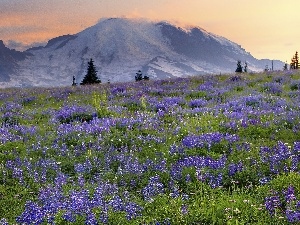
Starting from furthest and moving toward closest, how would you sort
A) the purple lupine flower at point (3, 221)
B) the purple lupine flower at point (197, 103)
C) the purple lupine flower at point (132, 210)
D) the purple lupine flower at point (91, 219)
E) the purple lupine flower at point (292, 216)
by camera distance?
1. the purple lupine flower at point (197, 103)
2. the purple lupine flower at point (132, 210)
3. the purple lupine flower at point (3, 221)
4. the purple lupine flower at point (91, 219)
5. the purple lupine flower at point (292, 216)

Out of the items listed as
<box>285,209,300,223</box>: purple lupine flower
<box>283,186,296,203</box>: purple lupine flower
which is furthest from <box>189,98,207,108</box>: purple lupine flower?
<box>285,209,300,223</box>: purple lupine flower

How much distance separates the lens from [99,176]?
9039 mm

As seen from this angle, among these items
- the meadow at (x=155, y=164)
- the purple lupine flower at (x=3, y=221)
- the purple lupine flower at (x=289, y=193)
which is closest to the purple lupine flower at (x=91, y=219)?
the meadow at (x=155, y=164)

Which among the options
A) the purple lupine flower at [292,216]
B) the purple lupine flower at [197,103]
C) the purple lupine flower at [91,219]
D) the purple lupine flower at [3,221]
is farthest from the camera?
the purple lupine flower at [197,103]

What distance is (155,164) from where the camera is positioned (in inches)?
369

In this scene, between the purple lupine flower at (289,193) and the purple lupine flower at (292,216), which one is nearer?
the purple lupine flower at (292,216)

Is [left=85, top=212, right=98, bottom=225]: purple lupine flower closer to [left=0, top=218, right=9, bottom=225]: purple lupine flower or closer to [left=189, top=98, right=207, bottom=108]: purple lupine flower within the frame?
[left=0, top=218, right=9, bottom=225]: purple lupine flower

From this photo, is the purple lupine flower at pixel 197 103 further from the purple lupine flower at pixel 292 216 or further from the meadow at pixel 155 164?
the purple lupine flower at pixel 292 216

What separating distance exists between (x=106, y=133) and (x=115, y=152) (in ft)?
4.43

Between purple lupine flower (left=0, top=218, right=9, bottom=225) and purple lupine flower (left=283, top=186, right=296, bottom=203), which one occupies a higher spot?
purple lupine flower (left=283, top=186, right=296, bottom=203)

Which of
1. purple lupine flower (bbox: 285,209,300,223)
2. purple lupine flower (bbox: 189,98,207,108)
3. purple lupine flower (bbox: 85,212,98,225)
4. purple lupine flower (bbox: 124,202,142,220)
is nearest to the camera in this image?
purple lupine flower (bbox: 285,209,300,223)

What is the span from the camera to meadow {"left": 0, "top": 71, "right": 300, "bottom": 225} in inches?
280

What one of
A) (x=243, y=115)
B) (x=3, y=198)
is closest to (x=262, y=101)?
(x=243, y=115)

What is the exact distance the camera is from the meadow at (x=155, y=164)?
Result: 23.3 ft
